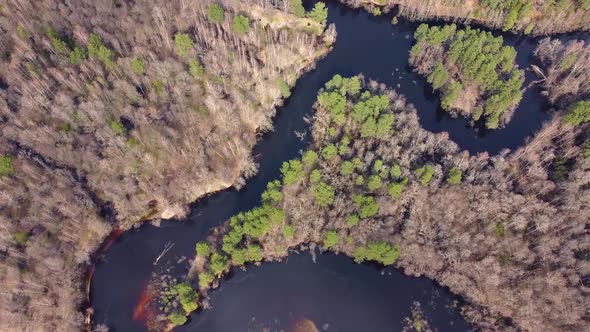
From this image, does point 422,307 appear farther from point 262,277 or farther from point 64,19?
point 64,19

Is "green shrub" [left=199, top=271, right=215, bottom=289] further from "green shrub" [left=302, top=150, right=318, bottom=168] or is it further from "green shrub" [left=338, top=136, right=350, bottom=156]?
"green shrub" [left=338, top=136, right=350, bottom=156]

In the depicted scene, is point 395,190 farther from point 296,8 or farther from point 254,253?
point 296,8

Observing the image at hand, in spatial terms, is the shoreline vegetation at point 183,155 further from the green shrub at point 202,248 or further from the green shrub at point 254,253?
the green shrub at point 202,248

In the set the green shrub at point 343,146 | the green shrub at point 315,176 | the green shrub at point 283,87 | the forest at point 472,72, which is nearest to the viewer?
the green shrub at point 315,176

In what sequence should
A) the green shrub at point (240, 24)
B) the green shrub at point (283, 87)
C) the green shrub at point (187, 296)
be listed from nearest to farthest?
the green shrub at point (187, 296) < the green shrub at point (283, 87) < the green shrub at point (240, 24)

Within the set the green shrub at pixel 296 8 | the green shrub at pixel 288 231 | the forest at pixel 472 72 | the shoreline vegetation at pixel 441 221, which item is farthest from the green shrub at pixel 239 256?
the green shrub at pixel 296 8
